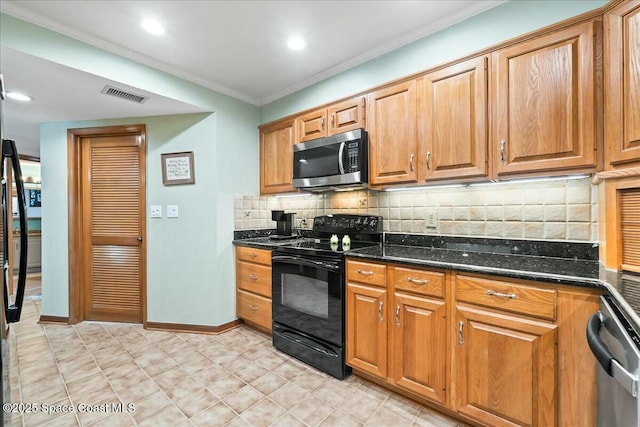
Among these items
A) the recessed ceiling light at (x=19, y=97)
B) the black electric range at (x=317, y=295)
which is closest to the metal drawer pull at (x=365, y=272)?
the black electric range at (x=317, y=295)

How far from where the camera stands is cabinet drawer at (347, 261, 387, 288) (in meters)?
1.82

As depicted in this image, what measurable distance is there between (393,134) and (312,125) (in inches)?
33.4

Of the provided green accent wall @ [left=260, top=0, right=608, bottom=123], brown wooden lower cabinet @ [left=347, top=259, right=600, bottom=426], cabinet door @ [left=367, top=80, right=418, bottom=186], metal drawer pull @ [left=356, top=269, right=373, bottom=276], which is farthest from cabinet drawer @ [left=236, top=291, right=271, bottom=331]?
green accent wall @ [left=260, top=0, right=608, bottom=123]

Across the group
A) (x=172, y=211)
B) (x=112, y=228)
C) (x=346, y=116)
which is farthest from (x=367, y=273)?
(x=112, y=228)

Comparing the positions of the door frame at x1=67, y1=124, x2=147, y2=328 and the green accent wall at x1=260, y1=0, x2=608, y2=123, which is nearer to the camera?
the green accent wall at x1=260, y1=0, x2=608, y2=123

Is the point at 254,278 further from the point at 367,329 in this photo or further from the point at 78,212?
the point at 78,212

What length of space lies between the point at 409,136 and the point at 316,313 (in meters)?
1.48

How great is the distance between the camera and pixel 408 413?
1.68 meters

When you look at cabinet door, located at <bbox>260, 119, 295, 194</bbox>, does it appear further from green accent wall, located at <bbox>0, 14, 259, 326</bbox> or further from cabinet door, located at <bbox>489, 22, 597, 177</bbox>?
cabinet door, located at <bbox>489, 22, 597, 177</bbox>

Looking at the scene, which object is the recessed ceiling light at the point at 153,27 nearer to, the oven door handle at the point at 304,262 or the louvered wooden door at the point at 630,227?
the oven door handle at the point at 304,262

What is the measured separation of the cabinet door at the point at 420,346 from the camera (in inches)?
62.5

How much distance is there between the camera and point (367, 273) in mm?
1896

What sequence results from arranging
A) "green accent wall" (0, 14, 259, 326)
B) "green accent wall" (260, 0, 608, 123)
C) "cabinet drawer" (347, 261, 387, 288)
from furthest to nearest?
"green accent wall" (0, 14, 259, 326), "cabinet drawer" (347, 261, 387, 288), "green accent wall" (260, 0, 608, 123)

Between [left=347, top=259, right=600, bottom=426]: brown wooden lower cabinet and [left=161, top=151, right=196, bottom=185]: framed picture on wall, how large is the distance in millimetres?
1903
